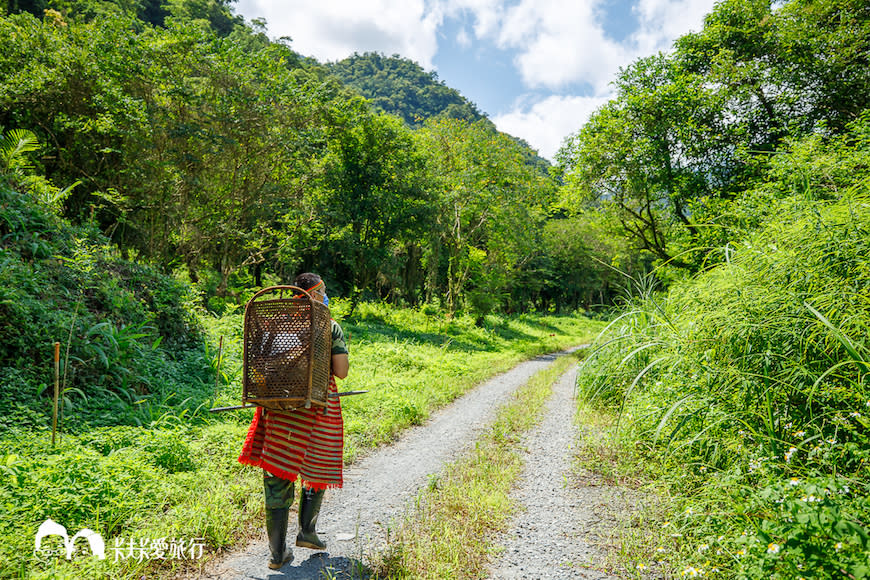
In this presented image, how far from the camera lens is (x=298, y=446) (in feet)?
10.5

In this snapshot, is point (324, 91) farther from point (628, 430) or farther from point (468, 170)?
point (628, 430)

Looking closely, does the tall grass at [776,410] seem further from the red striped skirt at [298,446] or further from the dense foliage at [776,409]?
the red striped skirt at [298,446]

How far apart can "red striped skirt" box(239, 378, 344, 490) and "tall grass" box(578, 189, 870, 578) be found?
2.30 meters

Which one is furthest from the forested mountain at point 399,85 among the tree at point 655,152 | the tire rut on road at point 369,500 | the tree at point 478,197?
the tire rut on road at point 369,500

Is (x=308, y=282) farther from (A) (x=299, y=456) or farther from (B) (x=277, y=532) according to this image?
(B) (x=277, y=532)

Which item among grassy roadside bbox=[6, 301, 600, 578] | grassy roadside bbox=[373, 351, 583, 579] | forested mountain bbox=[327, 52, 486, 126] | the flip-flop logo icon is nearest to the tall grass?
grassy roadside bbox=[373, 351, 583, 579]

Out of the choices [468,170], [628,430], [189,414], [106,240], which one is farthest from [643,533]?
[468,170]

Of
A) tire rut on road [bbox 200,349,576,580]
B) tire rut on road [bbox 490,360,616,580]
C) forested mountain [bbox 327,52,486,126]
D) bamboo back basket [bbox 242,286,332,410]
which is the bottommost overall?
tire rut on road [bbox 200,349,576,580]

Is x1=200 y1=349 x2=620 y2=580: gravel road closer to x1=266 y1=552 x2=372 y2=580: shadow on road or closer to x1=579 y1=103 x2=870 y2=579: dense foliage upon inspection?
x1=266 y1=552 x2=372 y2=580: shadow on road

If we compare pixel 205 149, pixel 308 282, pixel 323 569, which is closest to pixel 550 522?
pixel 323 569

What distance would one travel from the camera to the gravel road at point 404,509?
3.16 meters

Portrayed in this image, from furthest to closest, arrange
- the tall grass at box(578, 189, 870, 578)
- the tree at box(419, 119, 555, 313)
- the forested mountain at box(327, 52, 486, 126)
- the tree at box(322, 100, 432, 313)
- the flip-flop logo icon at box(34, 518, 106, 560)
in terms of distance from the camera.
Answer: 1. the forested mountain at box(327, 52, 486, 126)
2. the tree at box(419, 119, 555, 313)
3. the tree at box(322, 100, 432, 313)
4. the flip-flop logo icon at box(34, 518, 106, 560)
5. the tall grass at box(578, 189, 870, 578)

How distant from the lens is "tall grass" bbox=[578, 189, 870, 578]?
2.37 metres

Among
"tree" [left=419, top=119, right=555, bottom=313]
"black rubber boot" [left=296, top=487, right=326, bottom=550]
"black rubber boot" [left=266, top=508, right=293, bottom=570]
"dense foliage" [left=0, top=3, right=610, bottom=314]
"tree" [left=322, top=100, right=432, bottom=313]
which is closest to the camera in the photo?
"black rubber boot" [left=266, top=508, right=293, bottom=570]
